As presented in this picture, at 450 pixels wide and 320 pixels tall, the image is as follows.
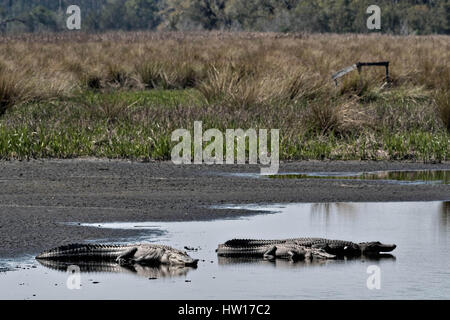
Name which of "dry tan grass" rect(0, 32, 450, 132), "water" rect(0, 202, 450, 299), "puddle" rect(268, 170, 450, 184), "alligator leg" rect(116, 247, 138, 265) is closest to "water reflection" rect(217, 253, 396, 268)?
"water" rect(0, 202, 450, 299)

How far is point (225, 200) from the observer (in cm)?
1294

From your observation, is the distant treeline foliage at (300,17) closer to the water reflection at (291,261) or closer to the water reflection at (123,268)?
the water reflection at (291,261)

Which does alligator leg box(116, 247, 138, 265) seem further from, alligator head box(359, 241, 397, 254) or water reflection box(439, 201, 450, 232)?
water reflection box(439, 201, 450, 232)

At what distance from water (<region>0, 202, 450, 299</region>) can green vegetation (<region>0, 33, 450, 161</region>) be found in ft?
20.6

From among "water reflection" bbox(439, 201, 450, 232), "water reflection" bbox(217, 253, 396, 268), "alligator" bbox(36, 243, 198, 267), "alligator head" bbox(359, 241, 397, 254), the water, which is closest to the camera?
the water

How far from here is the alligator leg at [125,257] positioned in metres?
8.84

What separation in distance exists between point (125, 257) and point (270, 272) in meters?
1.16

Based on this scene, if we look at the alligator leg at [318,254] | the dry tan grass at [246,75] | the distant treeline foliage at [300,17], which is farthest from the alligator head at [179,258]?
the distant treeline foliage at [300,17]

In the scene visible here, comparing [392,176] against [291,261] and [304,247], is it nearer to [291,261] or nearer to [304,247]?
[304,247]

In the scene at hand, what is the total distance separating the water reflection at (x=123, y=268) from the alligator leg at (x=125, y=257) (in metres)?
0.04

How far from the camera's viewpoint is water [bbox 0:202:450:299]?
303 inches

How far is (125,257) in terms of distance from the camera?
349 inches
